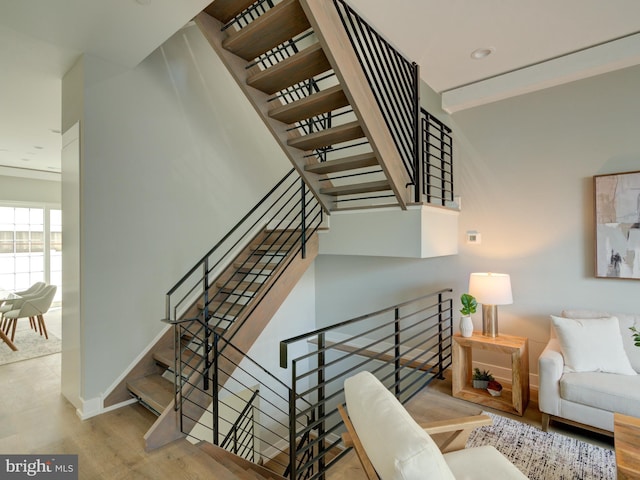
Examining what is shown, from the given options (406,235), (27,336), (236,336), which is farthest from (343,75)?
(27,336)

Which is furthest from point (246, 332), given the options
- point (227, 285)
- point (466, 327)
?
point (466, 327)

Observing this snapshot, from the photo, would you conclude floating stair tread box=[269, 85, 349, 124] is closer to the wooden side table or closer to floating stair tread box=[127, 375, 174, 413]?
the wooden side table

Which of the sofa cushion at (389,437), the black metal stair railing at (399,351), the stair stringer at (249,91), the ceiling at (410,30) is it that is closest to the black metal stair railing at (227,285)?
the stair stringer at (249,91)

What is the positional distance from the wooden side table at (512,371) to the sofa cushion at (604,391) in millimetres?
378

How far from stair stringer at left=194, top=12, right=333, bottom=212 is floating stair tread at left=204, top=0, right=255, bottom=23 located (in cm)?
4

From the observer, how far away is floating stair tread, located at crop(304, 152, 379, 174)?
2706 mm

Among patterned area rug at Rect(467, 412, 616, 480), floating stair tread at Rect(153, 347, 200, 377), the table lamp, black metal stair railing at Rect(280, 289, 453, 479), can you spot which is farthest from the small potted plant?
floating stair tread at Rect(153, 347, 200, 377)

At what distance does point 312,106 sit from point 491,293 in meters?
2.32

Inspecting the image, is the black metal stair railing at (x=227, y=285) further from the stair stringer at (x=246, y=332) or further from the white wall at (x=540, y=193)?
the white wall at (x=540, y=193)

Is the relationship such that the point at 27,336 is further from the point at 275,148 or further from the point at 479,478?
the point at 479,478

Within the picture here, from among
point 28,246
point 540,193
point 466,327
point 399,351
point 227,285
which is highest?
point 540,193

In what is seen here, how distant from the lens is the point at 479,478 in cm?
148

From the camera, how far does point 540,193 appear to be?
3.34 metres
